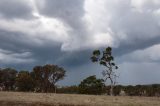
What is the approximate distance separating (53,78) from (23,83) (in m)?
14.0

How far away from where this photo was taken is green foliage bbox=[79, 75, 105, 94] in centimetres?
11012

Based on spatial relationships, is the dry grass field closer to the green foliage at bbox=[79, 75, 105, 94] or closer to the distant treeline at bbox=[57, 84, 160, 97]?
the green foliage at bbox=[79, 75, 105, 94]

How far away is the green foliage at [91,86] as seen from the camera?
110125 millimetres

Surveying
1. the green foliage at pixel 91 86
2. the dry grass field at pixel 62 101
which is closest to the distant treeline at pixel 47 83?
the green foliage at pixel 91 86

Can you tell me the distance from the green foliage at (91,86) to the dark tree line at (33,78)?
1679 cm

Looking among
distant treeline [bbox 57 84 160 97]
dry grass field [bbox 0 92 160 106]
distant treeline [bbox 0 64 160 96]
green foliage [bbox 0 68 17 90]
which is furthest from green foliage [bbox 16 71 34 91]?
dry grass field [bbox 0 92 160 106]

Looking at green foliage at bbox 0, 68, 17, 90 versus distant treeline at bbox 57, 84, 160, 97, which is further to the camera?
distant treeline at bbox 57, 84, 160, 97

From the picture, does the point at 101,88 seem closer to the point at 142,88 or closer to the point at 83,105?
the point at 142,88

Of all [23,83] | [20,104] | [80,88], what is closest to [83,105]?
[20,104]

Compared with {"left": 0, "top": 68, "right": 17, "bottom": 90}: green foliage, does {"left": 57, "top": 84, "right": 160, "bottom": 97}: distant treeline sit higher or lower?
lower

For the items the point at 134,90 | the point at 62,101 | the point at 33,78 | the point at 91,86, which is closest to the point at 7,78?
the point at 33,78

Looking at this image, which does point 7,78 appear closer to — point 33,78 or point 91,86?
point 33,78

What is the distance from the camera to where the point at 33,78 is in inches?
5251

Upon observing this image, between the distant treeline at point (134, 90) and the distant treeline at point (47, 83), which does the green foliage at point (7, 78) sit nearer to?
the distant treeline at point (47, 83)
